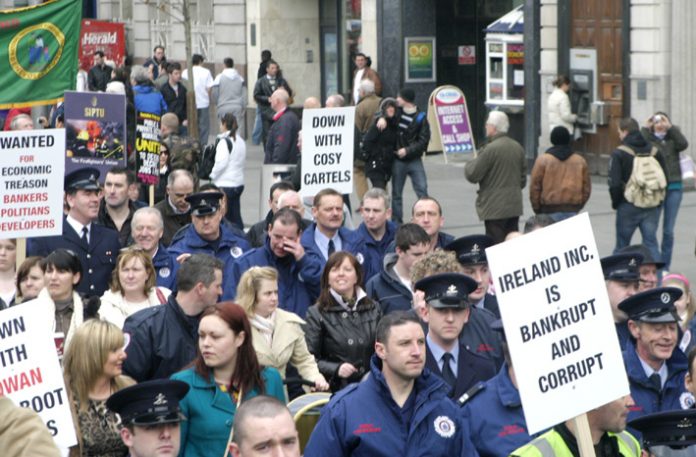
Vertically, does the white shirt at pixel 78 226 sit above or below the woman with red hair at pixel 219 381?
above

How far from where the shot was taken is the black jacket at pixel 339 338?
8.95 metres

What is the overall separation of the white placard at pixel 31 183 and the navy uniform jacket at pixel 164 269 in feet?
2.45

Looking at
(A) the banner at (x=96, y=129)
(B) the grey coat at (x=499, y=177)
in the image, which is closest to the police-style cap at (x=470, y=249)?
(A) the banner at (x=96, y=129)

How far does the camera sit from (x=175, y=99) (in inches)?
1025

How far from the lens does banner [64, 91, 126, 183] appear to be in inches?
576

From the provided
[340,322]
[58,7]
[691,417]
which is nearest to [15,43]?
[58,7]

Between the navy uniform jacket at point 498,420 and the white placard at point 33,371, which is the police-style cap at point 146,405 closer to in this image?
the white placard at point 33,371

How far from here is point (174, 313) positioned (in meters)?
8.26

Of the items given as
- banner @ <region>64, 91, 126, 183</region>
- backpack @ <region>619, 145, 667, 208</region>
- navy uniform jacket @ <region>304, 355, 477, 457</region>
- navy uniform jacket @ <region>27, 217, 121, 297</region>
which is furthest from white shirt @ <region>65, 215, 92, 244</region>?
backpack @ <region>619, 145, 667, 208</region>

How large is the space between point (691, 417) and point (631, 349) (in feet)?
5.48

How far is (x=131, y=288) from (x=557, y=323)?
4.02 meters

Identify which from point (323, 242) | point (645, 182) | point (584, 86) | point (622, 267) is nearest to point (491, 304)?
point (622, 267)

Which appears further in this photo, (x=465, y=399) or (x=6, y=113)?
(x=6, y=113)

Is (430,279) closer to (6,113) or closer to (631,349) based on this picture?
(631,349)
